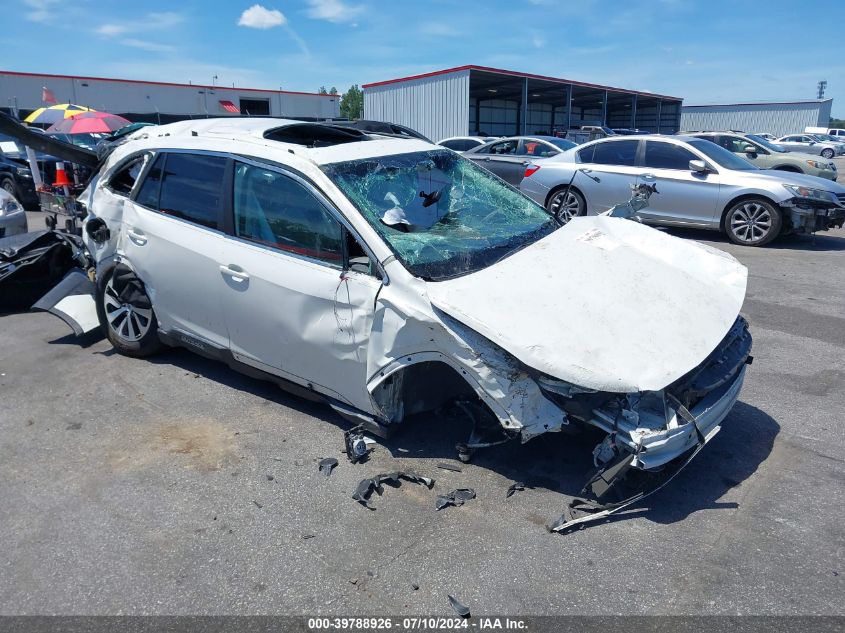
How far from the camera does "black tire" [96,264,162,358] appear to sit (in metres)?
4.76

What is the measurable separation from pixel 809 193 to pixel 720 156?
1414mm

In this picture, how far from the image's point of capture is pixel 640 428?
9.18 feet

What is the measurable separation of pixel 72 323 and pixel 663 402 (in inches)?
188

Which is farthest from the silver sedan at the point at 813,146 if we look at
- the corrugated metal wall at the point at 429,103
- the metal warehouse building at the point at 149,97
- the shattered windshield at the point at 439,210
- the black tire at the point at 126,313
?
the black tire at the point at 126,313

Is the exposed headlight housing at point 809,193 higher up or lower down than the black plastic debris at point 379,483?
higher up

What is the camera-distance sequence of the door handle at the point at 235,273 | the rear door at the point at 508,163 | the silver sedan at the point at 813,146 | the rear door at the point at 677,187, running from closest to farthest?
1. the door handle at the point at 235,273
2. the rear door at the point at 677,187
3. the rear door at the point at 508,163
4. the silver sedan at the point at 813,146

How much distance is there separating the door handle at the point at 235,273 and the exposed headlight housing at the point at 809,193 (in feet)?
28.3

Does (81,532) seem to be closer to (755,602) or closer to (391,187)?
(391,187)

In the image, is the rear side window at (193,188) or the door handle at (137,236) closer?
the rear side window at (193,188)

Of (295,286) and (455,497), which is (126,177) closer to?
(295,286)

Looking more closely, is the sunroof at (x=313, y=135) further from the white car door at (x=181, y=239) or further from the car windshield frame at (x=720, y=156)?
the car windshield frame at (x=720, y=156)

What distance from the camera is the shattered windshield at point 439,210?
3465 mm

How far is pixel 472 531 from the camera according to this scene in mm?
2994

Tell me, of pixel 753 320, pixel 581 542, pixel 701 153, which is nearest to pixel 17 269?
pixel 581 542
